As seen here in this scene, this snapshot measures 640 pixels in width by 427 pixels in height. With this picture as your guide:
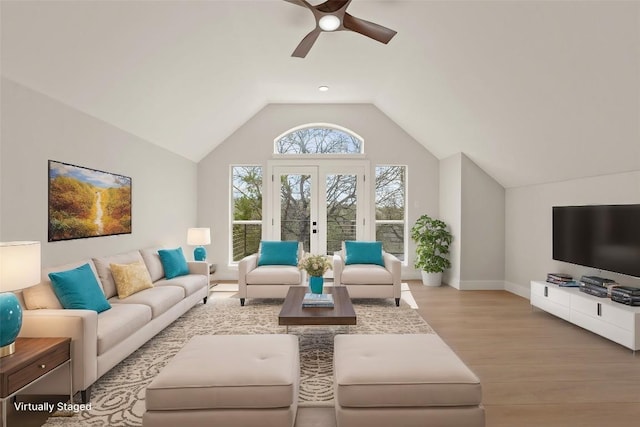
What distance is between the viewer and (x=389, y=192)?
6.84 m

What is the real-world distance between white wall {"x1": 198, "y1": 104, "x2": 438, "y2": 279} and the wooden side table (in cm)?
447

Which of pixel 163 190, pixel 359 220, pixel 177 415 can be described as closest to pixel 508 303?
pixel 359 220

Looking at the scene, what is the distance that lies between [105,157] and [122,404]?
2.71 m

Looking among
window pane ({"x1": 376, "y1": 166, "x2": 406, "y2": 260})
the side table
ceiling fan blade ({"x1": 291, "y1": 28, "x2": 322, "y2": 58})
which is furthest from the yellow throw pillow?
window pane ({"x1": 376, "y1": 166, "x2": 406, "y2": 260})

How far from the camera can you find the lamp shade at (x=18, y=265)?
2.09 metres

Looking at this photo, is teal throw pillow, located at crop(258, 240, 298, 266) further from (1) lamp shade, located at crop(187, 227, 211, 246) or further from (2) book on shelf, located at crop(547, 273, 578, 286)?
(2) book on shelf, located at crop(547, 273, 578, 286)

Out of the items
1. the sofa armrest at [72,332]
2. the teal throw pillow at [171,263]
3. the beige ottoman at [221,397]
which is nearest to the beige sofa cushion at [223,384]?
the beige ottoman at [221,397]

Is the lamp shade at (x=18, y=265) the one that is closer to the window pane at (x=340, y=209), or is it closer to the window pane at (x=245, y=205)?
the window pane at (x=245, y=205)

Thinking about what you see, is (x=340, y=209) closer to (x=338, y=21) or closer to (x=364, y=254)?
(x=364, y=254)

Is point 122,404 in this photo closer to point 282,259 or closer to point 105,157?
point 105,157

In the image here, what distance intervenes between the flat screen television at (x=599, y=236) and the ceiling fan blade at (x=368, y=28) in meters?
2.96

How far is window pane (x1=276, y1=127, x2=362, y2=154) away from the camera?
6.83 meters

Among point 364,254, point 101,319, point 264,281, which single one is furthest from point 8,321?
point 364,254

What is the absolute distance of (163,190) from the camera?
17.6 ft
